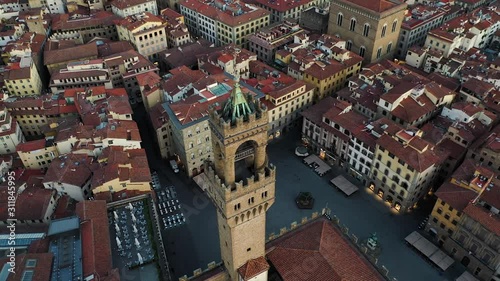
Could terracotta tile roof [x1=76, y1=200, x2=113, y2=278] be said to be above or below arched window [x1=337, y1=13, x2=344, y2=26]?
below

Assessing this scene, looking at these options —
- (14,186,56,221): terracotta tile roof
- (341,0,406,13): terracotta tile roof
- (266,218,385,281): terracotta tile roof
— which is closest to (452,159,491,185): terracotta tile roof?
(266,218,385,281): terracotta tile roof

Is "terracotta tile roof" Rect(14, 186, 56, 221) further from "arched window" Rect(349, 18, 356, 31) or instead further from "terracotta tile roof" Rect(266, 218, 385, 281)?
"arched window" Rect(349, 18, 356, 31)

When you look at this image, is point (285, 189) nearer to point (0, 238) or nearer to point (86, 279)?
point (86, 279)

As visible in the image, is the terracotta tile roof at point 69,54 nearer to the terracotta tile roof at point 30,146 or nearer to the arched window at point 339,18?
the terracotta tile roof at point 30,146

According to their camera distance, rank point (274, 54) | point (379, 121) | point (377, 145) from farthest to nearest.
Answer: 1. point (274, 54)
2. point (379, 121)
3. point (377, 145)

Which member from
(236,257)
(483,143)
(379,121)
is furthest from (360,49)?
(236,257)

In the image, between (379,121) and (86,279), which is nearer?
(86,279)
